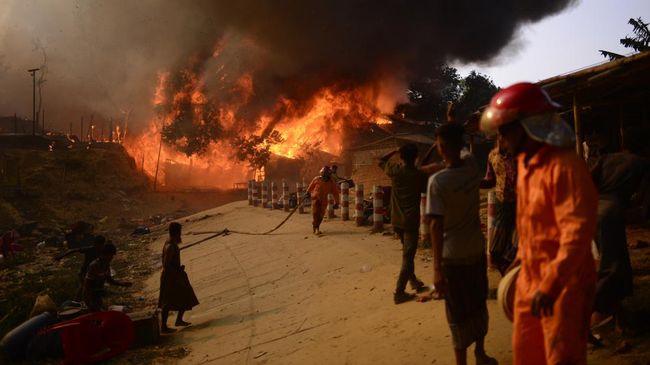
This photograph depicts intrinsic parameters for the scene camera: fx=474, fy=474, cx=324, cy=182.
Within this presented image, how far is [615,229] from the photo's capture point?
378 centimetres

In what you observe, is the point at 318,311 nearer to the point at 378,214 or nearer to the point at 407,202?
Answer: the point at 407,202

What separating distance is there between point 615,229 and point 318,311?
149 inches

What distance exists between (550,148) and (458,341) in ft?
5.46

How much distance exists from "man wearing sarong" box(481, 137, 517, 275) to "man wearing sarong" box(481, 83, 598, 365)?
2.33m

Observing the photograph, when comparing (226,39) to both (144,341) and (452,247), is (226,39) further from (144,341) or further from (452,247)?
(452,247)

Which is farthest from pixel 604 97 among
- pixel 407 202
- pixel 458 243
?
pixel 458 243

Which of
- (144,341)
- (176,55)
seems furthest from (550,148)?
(176,55)

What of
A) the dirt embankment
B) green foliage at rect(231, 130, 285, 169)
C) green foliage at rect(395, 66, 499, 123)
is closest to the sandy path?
the dirt embankment

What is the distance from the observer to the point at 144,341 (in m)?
6.68

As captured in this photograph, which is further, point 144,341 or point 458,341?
point 144,341

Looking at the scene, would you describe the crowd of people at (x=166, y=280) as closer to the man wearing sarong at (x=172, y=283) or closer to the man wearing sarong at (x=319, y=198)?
the man wearing sarong at (x=172, y=283)

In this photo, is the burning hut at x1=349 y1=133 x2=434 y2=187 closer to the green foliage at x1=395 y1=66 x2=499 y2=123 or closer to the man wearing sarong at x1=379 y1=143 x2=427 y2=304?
the green foliage at x1=395 y1=66 x2=499 y2=123

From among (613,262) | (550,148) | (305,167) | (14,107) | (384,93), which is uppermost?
(14,107)

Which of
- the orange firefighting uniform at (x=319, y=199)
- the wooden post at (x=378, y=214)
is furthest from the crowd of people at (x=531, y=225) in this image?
the orange firefighting uniform at (x=319, y=199)
